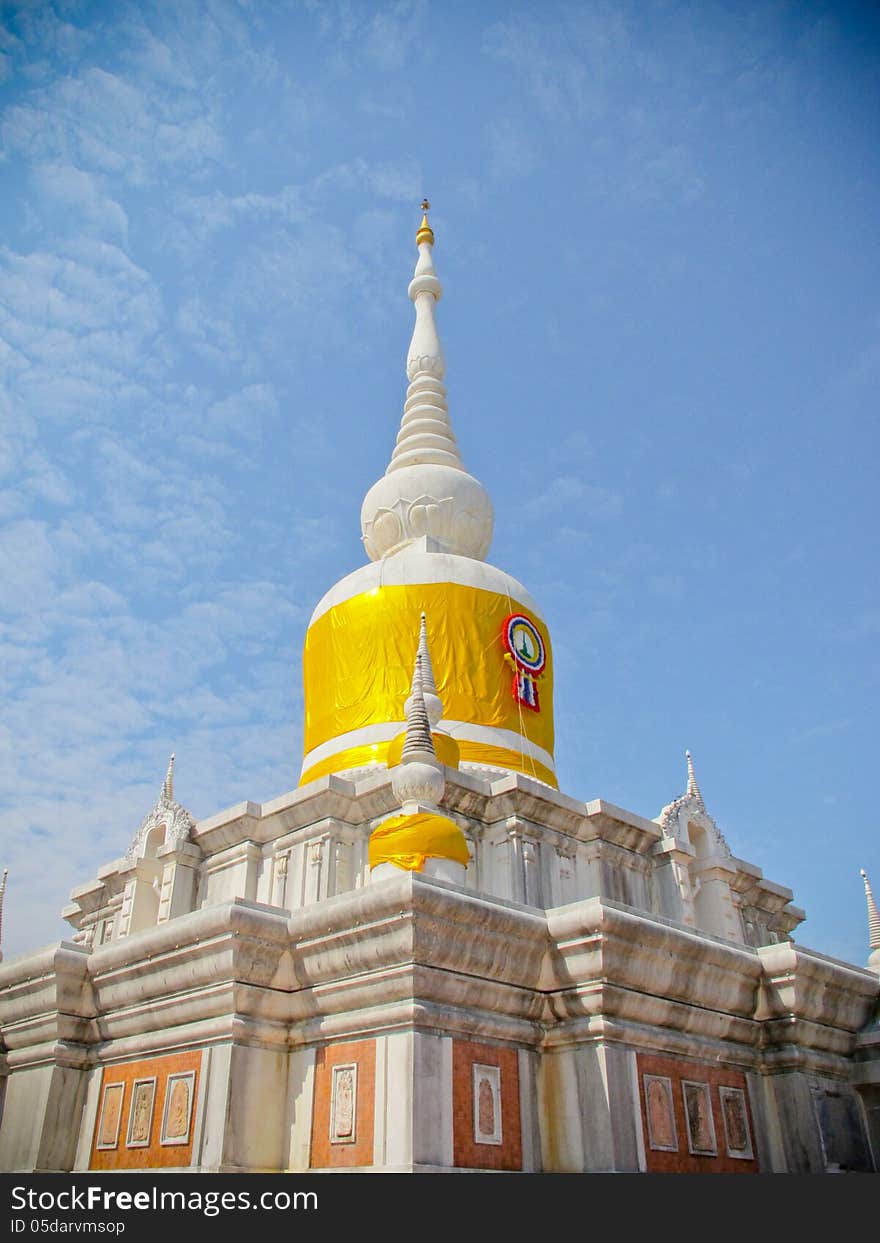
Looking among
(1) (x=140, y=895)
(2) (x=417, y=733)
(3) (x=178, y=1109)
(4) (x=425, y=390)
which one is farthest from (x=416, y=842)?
(4) (x=425, y=390)

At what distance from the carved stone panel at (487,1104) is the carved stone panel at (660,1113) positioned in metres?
1.68

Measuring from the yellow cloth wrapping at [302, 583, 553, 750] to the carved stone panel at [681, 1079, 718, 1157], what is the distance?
947 cm

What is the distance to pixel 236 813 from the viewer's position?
1925cm

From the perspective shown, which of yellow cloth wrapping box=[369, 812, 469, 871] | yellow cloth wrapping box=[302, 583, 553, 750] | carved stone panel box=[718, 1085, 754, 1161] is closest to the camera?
carved stone panel box=[718, 1085, 754, 1161]

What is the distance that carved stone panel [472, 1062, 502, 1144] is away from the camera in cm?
1016

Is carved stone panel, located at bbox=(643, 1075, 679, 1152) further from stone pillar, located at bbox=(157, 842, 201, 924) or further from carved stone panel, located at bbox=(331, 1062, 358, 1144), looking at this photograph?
stone pillar, located at bbox=(157, 842, 201, 924)

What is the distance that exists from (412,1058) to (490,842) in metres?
8.51

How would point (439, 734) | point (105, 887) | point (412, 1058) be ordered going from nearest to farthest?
point (412, 1058) → point (439, 734) → point (105, 887)

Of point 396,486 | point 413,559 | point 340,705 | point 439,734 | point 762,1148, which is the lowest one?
point 762,1148

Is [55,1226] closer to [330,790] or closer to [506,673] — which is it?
[330,790]

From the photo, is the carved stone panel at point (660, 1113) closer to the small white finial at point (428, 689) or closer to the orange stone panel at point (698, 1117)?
the orange stone panel at point (698, 1117)

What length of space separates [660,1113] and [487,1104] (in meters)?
2.05

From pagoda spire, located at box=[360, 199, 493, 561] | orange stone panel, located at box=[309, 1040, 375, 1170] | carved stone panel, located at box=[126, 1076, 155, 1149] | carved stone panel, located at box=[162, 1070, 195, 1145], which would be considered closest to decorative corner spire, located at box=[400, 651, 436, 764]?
orange stone panel, located at box=[309, 1040, 375, 1170]

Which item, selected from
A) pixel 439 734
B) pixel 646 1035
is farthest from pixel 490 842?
pixel 646 1035
